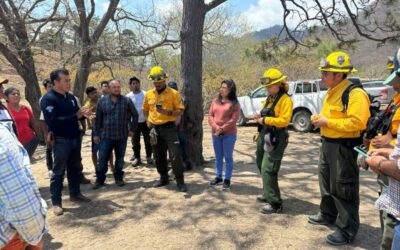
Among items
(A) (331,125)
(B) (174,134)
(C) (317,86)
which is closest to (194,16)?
(B) (174,134)

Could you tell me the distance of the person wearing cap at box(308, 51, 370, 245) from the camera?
3.39 metres

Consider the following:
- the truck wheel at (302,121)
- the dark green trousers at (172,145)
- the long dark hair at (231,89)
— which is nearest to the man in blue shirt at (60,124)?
the dark green trousers at (172,145)

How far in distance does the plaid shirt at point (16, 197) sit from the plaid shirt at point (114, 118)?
151 inches

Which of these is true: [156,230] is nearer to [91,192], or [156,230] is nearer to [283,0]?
[91,192]

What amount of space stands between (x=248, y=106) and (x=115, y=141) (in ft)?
27.4

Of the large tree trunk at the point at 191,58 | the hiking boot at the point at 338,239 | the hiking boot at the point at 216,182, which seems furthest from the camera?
the large tree trunk at the point at 191,58

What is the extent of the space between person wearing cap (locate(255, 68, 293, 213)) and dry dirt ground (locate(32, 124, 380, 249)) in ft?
1.01

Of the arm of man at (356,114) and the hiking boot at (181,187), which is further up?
the arm of man at (356,114)

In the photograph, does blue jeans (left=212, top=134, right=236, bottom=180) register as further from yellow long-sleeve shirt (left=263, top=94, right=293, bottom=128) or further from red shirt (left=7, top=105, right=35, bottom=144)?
red shirt (left=7, top=105, right=35, bottom=144)

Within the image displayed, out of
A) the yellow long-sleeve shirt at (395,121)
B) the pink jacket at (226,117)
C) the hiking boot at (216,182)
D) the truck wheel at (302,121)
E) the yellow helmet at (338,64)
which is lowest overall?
the hiking boot at (216,182)

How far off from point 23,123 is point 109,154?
4.35ft

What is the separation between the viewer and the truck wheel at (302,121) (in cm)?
1166

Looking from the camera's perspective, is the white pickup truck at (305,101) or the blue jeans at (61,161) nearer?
the blue jeans at (61,161)

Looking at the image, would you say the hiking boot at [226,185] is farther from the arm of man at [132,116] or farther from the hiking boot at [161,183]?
the arm of man at [132,116]
